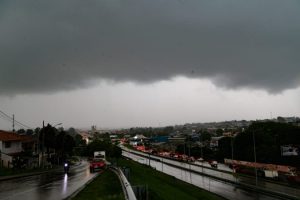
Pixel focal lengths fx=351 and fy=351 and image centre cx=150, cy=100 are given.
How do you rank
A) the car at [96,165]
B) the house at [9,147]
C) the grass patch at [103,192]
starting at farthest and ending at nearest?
the house at [9,147], the car at [96,165], the grass patch at [103,192]

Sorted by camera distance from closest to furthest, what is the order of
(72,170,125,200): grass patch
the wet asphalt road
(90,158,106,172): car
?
(72,170,125,200): grass patch → the wet asphalt road → (90,158,106,172): car

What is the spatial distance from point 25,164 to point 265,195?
45.2 meters

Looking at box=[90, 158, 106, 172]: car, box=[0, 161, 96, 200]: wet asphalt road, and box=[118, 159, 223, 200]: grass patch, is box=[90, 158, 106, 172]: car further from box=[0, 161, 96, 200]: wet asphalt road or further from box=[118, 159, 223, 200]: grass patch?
box=[0, 161, 96, 200]: wet asphalt road

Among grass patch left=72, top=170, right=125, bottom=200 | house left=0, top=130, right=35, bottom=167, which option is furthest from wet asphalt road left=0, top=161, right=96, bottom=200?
house left=0, top=130, right=35, bottom=167

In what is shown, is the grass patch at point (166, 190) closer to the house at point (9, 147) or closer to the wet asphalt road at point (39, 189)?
the wet asphalt road at point (39, 189)

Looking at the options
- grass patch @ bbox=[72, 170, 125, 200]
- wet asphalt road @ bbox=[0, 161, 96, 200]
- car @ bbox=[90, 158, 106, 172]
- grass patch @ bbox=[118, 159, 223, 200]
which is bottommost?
grass patch @ bbox=[118, 159, 223, 200]

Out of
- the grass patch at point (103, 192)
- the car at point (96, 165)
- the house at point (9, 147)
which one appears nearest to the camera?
the grass patch at point (103, 192)

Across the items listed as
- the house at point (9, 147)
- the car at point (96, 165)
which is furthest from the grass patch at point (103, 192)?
the house at point (9, 147)

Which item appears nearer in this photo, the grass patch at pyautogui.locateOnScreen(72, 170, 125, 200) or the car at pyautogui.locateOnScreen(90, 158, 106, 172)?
the grass patch at pyautogui.locateOnScreen(72, 170, 125, 200)

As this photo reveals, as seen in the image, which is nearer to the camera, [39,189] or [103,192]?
[103,192]

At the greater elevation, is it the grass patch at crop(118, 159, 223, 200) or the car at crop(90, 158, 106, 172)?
the car at crop(90, 158, 106, 172)

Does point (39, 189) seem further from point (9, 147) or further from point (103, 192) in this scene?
point (9, 147)

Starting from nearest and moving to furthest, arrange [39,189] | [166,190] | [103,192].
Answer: [103,192]
[39,189]
[166,190]

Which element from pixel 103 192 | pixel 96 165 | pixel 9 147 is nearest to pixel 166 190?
pixel 96 165
